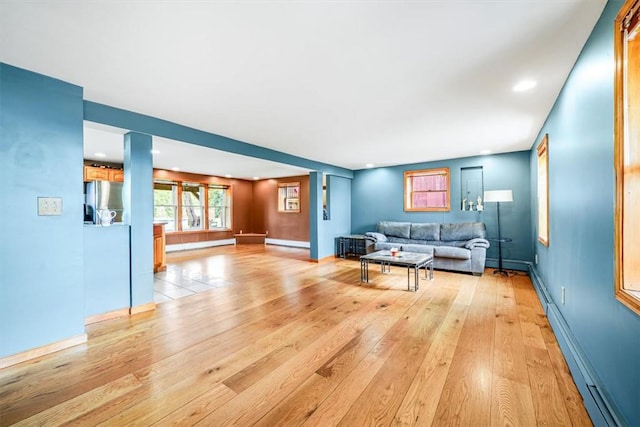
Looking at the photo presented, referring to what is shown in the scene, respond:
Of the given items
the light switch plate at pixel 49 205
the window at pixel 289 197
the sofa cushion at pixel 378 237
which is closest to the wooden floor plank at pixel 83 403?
the light switch plate at pixel 49 205

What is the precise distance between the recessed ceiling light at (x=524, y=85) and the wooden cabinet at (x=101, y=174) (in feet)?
25.5

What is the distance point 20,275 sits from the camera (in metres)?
2.14

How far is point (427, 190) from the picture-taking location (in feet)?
20.8

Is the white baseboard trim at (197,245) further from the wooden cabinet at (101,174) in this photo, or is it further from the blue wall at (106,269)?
the blue wall at (106,269)

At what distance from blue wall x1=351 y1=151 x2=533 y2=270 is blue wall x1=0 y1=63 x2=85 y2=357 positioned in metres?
5.89

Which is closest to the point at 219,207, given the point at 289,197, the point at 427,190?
the point at 289,197

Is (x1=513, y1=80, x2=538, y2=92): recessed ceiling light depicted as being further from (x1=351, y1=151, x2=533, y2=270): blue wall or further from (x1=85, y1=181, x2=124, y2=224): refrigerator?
(x1=85, y1=181, x2=124, y2=224): refrigerator

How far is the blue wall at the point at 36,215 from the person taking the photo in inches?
82.7

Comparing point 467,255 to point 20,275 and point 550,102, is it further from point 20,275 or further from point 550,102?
point 20,275

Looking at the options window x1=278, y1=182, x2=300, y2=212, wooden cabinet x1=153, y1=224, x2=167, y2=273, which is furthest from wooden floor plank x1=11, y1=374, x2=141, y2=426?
window x1=278, y1=182, x2=300, y2=212

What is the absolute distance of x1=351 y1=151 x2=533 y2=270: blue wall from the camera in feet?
17.0

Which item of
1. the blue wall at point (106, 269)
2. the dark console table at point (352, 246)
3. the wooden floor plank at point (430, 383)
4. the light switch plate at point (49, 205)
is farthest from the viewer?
the dark console table at point (352, 246)

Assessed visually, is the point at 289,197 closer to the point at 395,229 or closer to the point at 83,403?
the point at 395,229

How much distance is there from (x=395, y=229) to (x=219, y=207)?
614cm
